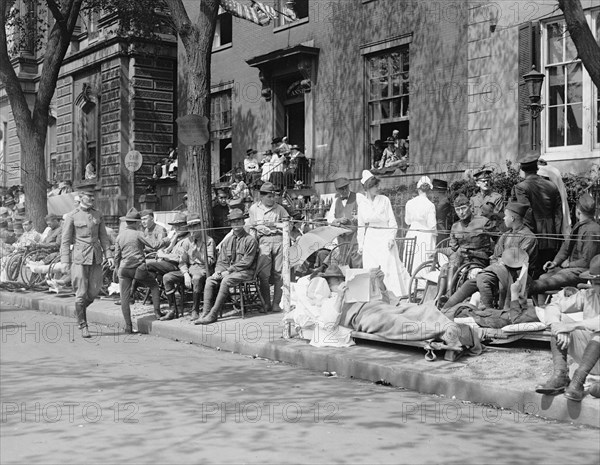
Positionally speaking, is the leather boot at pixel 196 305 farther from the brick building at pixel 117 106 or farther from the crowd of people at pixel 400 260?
the brick building at pixel 117 106

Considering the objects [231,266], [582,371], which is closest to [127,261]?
[231,266]

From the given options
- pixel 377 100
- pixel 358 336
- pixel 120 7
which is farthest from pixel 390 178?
pixel 358 336

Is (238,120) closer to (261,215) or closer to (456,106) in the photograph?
(456,106)

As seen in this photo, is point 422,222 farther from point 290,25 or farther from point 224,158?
→ point 224,158

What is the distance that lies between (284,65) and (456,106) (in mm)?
6059

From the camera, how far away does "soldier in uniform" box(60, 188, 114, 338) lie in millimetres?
11883

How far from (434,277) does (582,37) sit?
11.5ft

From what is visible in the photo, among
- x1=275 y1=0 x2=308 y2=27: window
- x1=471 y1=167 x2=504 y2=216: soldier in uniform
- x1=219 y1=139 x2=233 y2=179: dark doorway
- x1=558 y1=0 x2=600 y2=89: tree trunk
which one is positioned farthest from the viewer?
x1=219 y1=139 x2=233 y2=179: dark doorway

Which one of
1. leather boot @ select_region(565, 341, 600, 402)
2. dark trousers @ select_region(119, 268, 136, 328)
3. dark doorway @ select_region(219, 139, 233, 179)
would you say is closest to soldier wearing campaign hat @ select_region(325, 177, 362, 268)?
dark trousers @ select_region(119, 268, 136, 328)

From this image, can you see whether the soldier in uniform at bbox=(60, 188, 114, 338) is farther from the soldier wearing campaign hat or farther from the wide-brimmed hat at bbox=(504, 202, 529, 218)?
the wide-brimmed hat at bbox=(504, 202, 529, 218)

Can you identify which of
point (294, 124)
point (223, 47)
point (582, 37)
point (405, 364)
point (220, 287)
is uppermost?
point (223, 47)

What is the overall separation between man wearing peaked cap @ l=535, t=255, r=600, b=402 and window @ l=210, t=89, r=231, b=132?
18.6 metres

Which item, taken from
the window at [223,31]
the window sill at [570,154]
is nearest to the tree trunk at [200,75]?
the window sill at [570,154]

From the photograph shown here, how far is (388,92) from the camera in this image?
62.8ft
